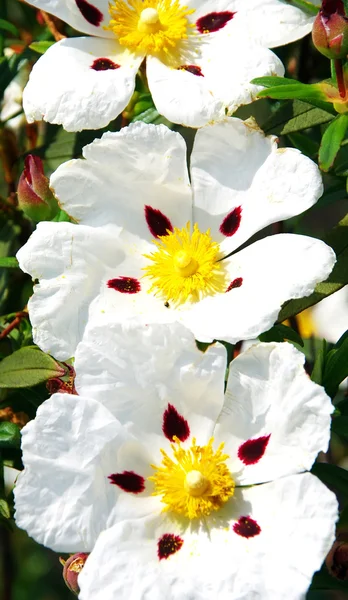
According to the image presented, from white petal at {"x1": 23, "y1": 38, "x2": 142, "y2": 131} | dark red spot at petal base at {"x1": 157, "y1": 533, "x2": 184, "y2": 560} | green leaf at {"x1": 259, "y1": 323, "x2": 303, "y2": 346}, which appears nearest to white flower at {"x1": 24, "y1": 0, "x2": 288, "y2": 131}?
white petal at {"x1": 23, "y1": 38, "x2": 142, "y2": 131}

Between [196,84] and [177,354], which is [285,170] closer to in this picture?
[196,84]

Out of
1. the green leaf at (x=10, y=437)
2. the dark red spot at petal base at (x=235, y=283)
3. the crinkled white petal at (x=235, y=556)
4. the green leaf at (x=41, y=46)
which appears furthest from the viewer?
the green leaf at (x=41, y=46)

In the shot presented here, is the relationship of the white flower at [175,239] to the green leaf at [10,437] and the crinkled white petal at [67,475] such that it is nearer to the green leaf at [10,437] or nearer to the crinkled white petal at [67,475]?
the crinkled white petal at [67,475]

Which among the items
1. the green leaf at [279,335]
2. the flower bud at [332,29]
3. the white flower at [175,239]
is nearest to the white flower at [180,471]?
the white flower at [175,239]

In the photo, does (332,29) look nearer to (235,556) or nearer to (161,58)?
(161,58)

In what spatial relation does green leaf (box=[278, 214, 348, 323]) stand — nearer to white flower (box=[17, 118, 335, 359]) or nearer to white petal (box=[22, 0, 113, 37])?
white flower (box=[17, 118, 335, 359])

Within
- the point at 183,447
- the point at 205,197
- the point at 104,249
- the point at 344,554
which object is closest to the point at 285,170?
the point at 205,197
